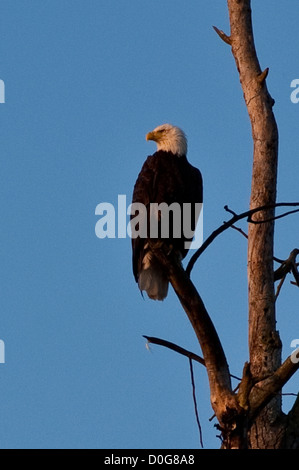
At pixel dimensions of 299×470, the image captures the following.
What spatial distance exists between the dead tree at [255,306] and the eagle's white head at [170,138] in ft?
5.37

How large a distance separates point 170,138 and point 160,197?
106 centimetres

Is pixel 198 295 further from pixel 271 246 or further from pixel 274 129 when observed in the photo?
pixel 274 129

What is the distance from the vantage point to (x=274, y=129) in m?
6.61

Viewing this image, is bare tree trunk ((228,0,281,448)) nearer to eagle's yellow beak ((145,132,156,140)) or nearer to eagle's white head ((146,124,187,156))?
eagle's white head ((146,124,187,156))

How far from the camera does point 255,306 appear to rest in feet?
20.3

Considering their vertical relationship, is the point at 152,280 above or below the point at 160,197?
below

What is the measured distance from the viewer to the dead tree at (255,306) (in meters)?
5.34

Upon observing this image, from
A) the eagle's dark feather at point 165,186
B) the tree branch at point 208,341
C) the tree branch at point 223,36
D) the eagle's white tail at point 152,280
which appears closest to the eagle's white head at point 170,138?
the eagle's dark feather at point 165,186

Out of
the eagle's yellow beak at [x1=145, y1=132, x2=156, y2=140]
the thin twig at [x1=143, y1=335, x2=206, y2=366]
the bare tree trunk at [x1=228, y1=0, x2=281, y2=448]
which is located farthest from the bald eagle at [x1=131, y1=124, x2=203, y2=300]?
the thin twig at [x1=143, y1=335, x2=206, y2=366]

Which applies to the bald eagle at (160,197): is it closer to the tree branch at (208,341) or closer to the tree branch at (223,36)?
the tree branch at (223,36)

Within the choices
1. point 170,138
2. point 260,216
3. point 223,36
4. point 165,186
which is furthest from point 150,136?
point 260,216

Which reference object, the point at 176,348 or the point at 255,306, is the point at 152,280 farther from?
the point at 176,348

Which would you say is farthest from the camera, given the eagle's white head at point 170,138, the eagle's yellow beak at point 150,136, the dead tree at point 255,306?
the eagle's yellow beak at point 150,136
